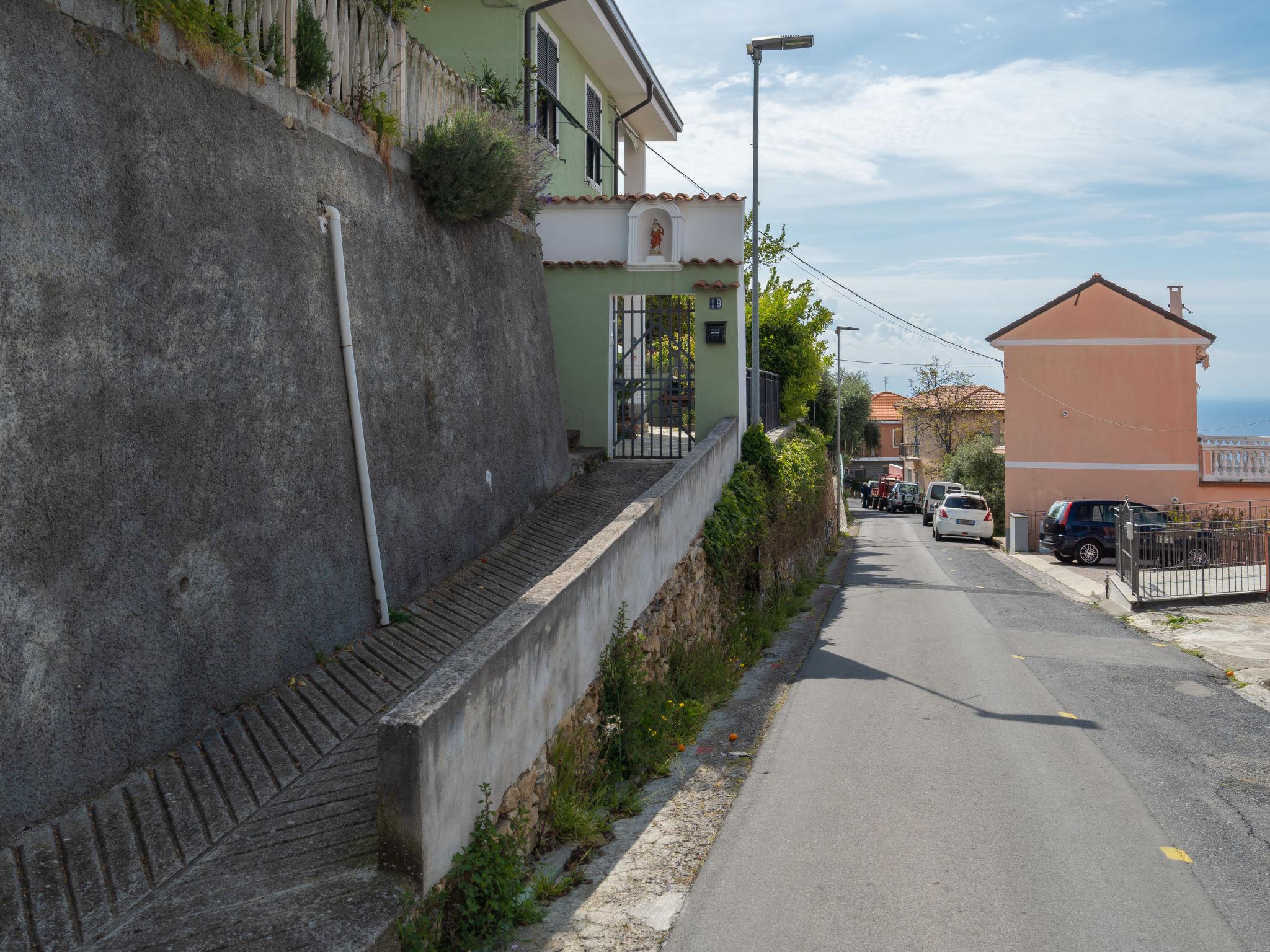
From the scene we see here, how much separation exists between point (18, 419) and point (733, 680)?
26.2 ft

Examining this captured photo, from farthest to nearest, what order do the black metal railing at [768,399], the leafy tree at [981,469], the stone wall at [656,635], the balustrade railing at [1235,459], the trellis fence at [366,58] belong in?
the leafy tree at [981,469] < the balustrade railing at [1235,459] < the black metal railing at [768,399] < the trellis fence at [366,58] < the stone wall at [656,635]

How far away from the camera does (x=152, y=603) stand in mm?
5254

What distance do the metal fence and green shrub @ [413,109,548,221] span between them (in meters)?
12.1

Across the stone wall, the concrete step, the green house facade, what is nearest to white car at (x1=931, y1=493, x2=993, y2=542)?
the green house facade

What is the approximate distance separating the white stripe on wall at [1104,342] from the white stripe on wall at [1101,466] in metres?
3.76

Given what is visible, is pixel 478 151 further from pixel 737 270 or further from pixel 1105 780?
pixel 1105 780

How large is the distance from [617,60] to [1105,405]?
20.3 metres

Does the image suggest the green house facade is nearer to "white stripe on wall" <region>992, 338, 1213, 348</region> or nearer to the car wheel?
the car wheel

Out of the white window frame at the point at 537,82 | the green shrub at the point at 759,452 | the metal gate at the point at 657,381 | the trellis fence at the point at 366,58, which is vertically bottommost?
the green shrub at the point at 759,452

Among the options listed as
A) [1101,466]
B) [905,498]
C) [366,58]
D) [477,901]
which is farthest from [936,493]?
[477,901]

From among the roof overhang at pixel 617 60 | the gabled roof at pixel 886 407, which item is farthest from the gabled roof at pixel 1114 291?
the gabled roof at pixel 886 407

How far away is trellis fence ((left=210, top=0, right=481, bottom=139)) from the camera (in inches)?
281

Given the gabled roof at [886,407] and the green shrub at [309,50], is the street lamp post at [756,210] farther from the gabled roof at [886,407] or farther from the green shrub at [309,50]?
the gabled roof at [886,407]

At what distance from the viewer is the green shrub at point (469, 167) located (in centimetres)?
945
